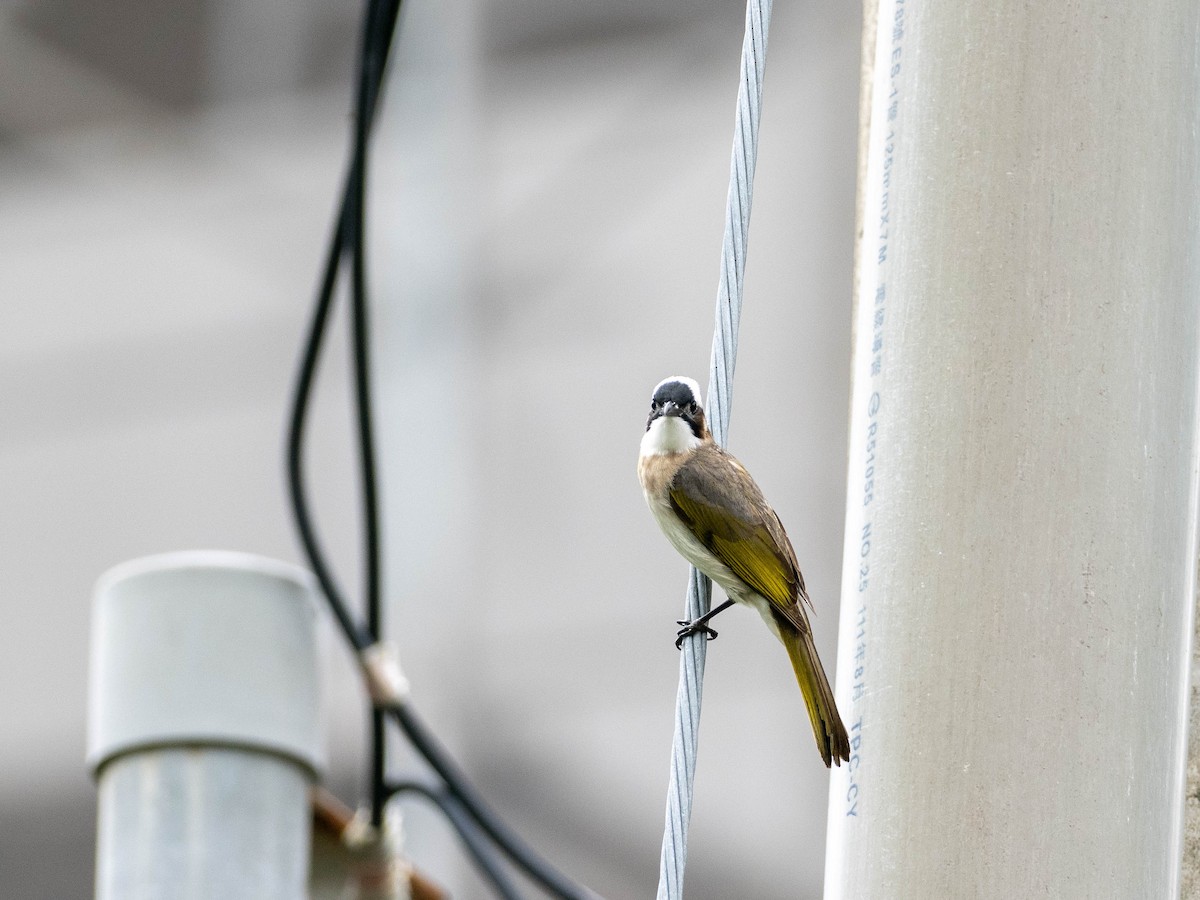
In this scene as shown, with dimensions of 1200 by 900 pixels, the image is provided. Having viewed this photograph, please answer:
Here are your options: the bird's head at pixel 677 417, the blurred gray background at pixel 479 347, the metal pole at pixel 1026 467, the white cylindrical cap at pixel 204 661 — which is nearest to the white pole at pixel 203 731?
the white cylindrical cap at pixel 204 661

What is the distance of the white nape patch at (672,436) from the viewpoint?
13.9 feet

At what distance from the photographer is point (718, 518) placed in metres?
3.98

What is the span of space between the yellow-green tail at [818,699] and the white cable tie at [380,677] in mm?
1729

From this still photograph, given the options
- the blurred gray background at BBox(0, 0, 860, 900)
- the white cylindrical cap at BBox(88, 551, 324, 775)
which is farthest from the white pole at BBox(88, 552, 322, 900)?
the blurred gray background at BBox(0, 0, 860, 900)

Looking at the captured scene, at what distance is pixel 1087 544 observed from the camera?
2752mm

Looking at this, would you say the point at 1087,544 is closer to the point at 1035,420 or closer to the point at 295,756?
the point at 1035,420

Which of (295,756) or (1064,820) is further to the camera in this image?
(295,756)

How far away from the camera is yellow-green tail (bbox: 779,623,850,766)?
2922 mm

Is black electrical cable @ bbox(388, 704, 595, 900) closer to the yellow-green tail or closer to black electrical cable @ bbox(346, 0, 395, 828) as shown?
black electrical cable @ bbox(346, 0, 395, 828)

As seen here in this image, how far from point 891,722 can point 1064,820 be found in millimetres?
258

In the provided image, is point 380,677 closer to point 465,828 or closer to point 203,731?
point 465,828

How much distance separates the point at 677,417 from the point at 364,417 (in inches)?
45.1

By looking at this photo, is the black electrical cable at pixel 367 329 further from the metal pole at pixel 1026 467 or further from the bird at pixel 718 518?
the metal pole at pixel 1026 467

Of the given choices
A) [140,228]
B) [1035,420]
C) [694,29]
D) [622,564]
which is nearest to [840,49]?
[694,29]
